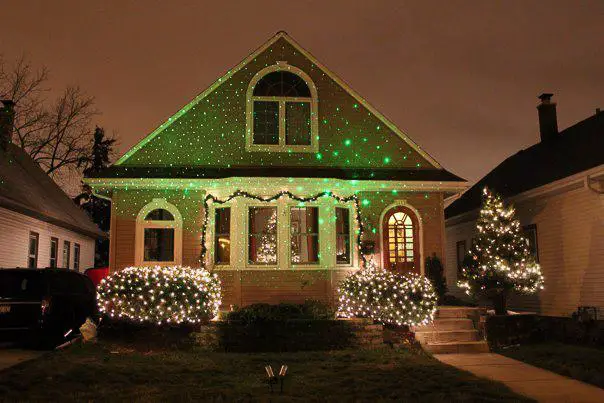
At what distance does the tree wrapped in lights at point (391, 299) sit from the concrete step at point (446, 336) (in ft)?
0.88

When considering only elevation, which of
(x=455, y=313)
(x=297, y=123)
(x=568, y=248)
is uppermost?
(x=297, y=123)

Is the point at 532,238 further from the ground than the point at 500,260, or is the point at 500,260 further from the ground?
the point at 532,238

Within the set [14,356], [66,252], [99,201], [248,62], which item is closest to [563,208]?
[248,62]

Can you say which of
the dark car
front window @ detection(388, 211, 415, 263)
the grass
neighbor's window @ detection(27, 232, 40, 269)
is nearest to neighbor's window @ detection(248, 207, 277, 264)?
front window @ detection(388, 211, 415, 263)

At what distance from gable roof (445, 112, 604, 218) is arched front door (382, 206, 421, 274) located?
374 centimetres

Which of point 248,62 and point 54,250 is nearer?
point 248,62

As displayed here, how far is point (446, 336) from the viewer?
12477 millimetres

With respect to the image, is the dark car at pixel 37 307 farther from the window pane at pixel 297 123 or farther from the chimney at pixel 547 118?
the chimney at pixel 547 118

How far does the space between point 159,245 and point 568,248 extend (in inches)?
407

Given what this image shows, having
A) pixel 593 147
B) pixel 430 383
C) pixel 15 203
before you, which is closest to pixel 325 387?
pixel 430 383

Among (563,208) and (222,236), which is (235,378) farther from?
(563,208)

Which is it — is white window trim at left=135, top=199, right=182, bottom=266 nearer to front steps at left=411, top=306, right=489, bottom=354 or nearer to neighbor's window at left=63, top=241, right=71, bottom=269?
front steps at left=411, top=306, right=489, bottom=354

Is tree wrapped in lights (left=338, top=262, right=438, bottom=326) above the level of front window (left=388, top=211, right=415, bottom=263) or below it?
below

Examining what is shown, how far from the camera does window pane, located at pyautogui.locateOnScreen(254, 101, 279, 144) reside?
15.2 m
